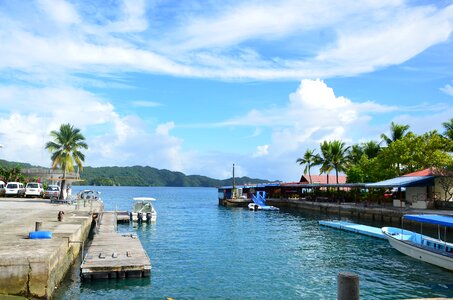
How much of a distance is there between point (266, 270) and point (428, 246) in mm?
10182

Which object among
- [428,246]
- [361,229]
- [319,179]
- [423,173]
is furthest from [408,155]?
[319,179]

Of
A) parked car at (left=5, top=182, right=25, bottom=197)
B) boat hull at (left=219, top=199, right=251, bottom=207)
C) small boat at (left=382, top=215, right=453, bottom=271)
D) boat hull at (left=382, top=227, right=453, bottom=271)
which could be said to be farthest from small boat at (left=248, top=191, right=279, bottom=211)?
small boat at (left=382, top=215, right=453, bottom=271)

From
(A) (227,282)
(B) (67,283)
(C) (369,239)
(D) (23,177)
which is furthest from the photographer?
(D) (23,177)

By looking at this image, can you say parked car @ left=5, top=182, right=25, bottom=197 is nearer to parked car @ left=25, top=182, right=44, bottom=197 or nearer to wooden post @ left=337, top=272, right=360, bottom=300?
parked car @ left=25, top=182, right=44, bottom=197

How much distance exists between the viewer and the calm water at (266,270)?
17263 millimetres

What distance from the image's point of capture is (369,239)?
3356 centimetres

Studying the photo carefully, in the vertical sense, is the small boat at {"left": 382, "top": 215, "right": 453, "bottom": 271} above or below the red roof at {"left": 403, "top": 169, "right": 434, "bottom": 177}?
below

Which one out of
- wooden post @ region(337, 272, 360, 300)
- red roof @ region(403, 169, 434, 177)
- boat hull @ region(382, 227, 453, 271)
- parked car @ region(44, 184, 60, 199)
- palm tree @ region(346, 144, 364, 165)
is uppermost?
palm tree @ region(346, 144, 364, 165)

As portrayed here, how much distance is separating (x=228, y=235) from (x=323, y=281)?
17.6 m

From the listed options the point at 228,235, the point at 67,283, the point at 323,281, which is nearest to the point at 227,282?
the point at 323,281

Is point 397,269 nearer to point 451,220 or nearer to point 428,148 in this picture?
point 451,220

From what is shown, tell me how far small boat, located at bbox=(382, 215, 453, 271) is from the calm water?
474mm

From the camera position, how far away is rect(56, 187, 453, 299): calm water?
17.3 metres

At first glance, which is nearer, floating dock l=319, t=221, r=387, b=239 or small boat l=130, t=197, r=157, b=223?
floating dock l=319, t=221, r=387, b=239
